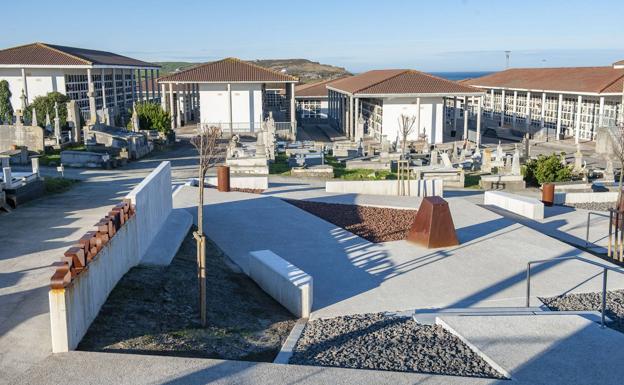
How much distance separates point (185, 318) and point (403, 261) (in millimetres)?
5240

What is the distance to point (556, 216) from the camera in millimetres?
17625

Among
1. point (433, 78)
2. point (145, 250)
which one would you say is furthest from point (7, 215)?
point (433, 78)

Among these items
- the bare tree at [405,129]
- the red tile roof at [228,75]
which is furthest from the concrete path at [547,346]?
the red tile roof at [228,75]

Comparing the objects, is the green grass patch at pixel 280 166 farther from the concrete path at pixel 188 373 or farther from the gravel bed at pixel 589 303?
the concrete path at pixel 188 373

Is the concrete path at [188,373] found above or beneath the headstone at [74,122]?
beneath

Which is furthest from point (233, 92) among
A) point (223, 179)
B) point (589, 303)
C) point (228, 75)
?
point (589, 303)

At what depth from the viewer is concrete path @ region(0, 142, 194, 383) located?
7355 mm

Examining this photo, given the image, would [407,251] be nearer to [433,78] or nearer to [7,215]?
[7,215]

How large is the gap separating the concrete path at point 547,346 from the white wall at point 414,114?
3282 centimetres

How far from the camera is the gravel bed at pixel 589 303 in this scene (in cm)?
943

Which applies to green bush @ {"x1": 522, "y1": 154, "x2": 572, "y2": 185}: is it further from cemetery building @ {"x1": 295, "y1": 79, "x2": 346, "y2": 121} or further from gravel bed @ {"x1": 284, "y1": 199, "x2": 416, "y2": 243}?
cemetery building @ {"x1": 295, "y1": 79, "x2": 346, "y2": 121}

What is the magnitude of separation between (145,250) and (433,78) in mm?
34370

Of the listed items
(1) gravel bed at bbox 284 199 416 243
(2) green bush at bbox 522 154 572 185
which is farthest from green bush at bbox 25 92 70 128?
(2) green bush at bbox 522 154 572 185

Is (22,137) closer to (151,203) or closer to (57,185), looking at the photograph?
(57,185)
